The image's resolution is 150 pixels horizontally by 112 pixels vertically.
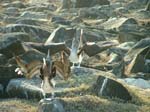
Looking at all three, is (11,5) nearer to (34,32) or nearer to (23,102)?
(34,32)

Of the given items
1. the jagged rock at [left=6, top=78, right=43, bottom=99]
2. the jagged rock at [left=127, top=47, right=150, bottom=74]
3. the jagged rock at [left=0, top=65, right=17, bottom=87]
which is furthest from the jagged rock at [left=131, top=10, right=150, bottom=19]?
the jagged rock at [left=6, top=78, right=43, bottom=99]

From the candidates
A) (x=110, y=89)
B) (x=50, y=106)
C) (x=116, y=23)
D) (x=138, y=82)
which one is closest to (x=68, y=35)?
(x=116, y=23)

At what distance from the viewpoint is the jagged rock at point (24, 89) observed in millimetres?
23219

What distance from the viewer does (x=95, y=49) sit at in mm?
32406

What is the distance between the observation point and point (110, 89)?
22.7 meters

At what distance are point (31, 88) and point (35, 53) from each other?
22.3 ft

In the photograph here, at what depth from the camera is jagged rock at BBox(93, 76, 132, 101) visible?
2258 cm

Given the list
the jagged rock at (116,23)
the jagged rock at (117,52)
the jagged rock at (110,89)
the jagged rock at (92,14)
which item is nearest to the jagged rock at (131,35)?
the jagged rock at (116,23)

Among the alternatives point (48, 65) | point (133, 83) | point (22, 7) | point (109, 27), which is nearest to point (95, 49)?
point (133, 83)

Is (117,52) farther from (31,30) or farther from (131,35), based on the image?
(31,30)

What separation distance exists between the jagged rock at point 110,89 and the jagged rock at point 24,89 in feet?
8.35

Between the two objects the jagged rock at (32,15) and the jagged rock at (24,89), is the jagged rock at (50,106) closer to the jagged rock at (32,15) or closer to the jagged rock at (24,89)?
the jagged rock at (24,89)

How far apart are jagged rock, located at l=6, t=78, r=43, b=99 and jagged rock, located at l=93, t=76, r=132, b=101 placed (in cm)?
255

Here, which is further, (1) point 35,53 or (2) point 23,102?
(1) point 35,53
